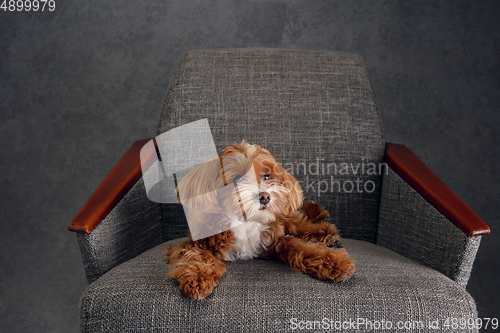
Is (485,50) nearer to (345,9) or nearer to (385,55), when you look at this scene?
(385,55)

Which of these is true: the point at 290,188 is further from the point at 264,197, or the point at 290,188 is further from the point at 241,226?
the point at 241,226

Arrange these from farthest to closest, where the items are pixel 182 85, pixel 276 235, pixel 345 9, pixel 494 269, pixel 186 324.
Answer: pixel 494 269 < pixel 345 9 < pixel 182 85 < pixel 276 235 < pixel 186 324

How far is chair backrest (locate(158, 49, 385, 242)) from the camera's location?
5.63 ft

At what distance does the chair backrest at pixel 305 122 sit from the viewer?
5.63 ft

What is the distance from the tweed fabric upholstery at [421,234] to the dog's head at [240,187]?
21.2 inches

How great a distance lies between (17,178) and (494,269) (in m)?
3.04

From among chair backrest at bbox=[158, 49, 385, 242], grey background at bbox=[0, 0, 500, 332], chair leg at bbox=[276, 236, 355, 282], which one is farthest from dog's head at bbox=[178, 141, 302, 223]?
grey background at bbox=[0, 0, 500, 332]

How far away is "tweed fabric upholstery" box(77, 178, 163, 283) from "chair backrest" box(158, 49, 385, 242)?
0.13 meters

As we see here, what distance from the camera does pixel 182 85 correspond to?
1781 millimetres

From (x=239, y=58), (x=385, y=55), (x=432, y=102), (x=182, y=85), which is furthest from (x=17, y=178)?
(x=432, y=102)

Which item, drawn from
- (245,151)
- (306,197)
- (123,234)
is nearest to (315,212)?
(306,197)

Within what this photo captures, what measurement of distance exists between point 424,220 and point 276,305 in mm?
693

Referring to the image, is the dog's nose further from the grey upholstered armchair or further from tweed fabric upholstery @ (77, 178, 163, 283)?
tweed fabric upholstery @ (77, 178, 163, 283)

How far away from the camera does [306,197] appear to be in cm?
174
